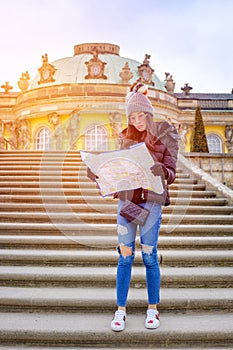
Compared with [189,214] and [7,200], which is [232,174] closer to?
[189,214]

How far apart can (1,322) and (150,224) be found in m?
1.73

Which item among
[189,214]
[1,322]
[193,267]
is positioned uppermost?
[189,214]

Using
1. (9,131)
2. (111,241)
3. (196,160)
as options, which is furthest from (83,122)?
(111,241)

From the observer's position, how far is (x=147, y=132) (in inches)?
137

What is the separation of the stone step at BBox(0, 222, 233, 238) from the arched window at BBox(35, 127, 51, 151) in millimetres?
22851

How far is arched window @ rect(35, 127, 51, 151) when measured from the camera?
2823 cm

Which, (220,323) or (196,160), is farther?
(196,160)

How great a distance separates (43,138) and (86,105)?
453 cm

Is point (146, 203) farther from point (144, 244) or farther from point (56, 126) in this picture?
point (56, 126)

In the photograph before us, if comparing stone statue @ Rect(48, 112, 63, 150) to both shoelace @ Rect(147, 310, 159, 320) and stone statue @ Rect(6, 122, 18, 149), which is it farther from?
shoelace @ Rect(147, 310, 159, 320)

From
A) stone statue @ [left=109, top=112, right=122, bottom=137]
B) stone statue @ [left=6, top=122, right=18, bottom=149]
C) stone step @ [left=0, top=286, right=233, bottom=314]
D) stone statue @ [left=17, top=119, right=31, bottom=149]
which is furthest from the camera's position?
stone statue @ [left=6, top=122, right=18, bottom=149]

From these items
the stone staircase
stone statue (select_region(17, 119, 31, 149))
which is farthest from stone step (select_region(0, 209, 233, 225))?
stone statue (select_region(17, 119, 31, 149))

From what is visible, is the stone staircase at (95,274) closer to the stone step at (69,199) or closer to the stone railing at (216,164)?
the stone step at (69,199)

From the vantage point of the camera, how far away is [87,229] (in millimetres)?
5660
